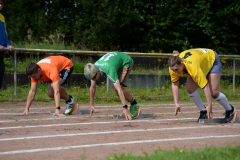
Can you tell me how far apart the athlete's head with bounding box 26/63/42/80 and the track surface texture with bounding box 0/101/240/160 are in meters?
0.95

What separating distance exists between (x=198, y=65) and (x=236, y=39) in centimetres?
1861

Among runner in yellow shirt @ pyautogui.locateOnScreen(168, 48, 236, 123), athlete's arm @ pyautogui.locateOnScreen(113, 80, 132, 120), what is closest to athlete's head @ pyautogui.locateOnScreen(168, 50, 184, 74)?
runner in yellow shirt @ pyautogui.locateOnScreen(168, 48, 236, 123)

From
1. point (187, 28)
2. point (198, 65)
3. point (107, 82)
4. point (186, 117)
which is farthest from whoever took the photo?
point (187, 28)

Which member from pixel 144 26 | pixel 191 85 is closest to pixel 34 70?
pixel 191 85

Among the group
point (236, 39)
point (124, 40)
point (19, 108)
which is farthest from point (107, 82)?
point (236, 39)

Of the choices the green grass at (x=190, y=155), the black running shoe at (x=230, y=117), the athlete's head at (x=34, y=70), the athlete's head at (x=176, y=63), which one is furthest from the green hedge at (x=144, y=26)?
the green grass at (x=190, y=155)

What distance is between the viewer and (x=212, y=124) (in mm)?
6723

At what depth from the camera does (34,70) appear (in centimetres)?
721

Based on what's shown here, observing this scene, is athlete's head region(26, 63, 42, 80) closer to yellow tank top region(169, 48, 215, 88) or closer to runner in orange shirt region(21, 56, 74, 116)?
runner in orange shirt region(21, 56, 74, 116)

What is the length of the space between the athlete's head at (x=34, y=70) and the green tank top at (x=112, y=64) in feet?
4.34

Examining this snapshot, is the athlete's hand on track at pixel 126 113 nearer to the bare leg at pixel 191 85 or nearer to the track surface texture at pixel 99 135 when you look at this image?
the track surface texture at pixel 99 135

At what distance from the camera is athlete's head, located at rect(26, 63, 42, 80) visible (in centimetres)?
720

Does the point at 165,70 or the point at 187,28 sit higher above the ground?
the point at 187,28

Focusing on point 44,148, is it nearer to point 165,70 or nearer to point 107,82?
point 107,82
